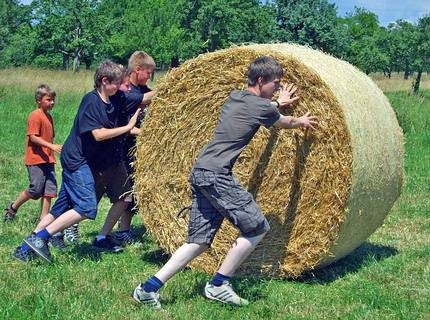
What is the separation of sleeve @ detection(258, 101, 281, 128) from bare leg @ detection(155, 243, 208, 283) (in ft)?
3.23

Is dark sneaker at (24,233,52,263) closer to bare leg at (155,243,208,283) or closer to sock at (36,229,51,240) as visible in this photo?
sock at (36,229,51,240)

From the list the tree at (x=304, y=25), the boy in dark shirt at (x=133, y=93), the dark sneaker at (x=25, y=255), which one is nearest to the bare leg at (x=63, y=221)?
the dark sneaker at (x=25, y=255)

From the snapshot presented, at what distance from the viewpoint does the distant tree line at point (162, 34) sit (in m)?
45.1

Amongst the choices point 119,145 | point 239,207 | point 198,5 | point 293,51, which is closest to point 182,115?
point 119,145

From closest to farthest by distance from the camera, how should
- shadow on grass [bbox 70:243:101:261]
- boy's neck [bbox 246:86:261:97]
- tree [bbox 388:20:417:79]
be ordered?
boy's neck [bbox 246:86:261:97], shadow on grass [bbox 70:243:101:261], tree [bbox 388:20:417:79]

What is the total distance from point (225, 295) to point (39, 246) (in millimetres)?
1780

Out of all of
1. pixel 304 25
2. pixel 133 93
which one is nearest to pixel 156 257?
pixel 133 93

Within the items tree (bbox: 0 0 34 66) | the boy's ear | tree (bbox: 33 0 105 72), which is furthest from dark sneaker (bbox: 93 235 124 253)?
tree (bbox: 0 0 34 66)

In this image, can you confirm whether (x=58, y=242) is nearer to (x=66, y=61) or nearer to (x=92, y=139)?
(x=92, y=139)

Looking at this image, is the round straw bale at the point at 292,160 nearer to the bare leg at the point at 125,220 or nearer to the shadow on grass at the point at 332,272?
the shadow on grass at the point at 332,272

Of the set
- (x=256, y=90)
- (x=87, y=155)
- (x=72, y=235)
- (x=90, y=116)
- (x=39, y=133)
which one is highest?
(x=256, y=90)

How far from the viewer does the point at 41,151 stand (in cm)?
756

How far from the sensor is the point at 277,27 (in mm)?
34938

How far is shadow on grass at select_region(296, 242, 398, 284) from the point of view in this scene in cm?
580
